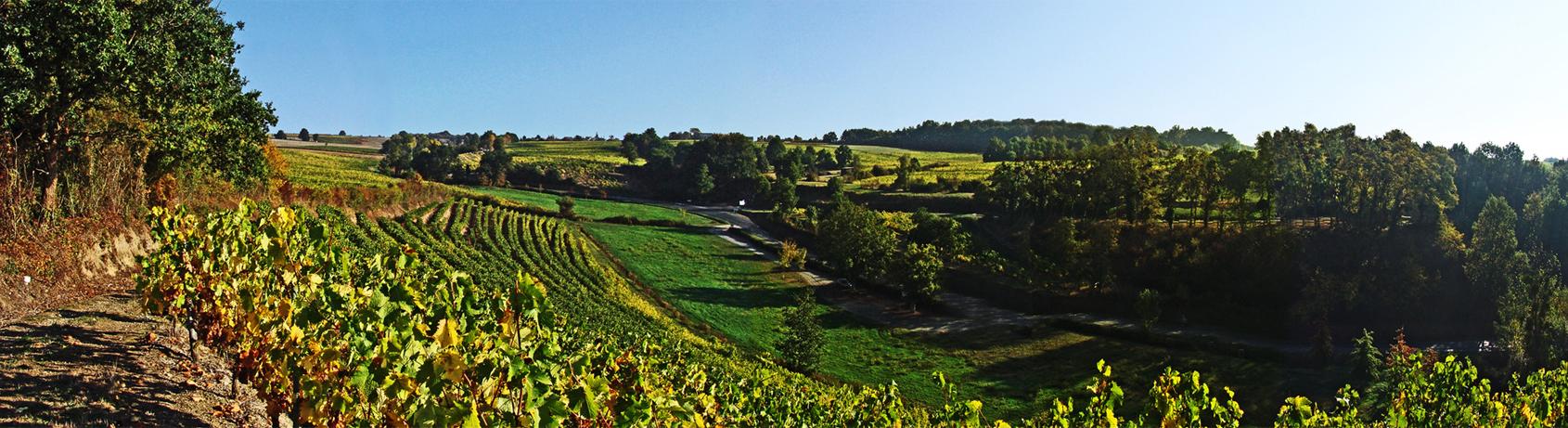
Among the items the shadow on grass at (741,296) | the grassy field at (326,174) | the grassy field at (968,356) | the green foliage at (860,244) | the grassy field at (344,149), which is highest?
the grassy field at (344,149)

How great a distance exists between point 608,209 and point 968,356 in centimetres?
6397

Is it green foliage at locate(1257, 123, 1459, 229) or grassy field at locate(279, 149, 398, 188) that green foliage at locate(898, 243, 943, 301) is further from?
grassy field at locate(279, 149, 398, 188)

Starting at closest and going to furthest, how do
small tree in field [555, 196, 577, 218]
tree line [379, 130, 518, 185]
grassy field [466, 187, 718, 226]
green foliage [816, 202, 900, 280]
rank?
green foliage [816, 202, 900, 280]
small tree in field [555, 196, 577, 218]
grassy field [466, 187, 718, 226]
tree line [379, 130, 518, 185]

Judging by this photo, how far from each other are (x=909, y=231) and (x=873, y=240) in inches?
409

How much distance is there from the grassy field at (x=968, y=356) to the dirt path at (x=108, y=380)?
31436 millimetres

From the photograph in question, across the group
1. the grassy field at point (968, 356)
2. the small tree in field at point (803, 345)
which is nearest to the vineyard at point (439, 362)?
the small tree in field at point (803, 345)

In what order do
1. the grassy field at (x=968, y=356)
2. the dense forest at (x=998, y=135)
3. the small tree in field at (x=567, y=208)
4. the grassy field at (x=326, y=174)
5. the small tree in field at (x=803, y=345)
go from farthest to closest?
the dense forest at (x=998, y=135) < the small tree in field at (x=567, y=208) < the grassy field at (x=326, y=174) < the small tree in field at (x=803, y=345) < the grassy field at (x=968, y=356)

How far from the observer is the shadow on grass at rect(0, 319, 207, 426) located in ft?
28.7

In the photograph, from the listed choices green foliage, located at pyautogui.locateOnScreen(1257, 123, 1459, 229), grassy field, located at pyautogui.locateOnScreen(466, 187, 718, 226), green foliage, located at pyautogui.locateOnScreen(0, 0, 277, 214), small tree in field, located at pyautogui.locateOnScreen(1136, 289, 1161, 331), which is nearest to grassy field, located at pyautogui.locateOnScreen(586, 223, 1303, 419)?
small tree in field, located at pyautogui.locateOnScreen(1136, 289, 1161, 331)

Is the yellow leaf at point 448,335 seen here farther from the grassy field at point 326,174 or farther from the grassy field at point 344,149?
the grassy field at point 344,149

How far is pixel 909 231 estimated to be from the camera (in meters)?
73.6

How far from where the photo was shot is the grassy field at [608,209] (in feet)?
311

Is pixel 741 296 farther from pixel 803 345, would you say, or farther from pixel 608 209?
pixel 608 209

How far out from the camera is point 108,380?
33.3 feet
